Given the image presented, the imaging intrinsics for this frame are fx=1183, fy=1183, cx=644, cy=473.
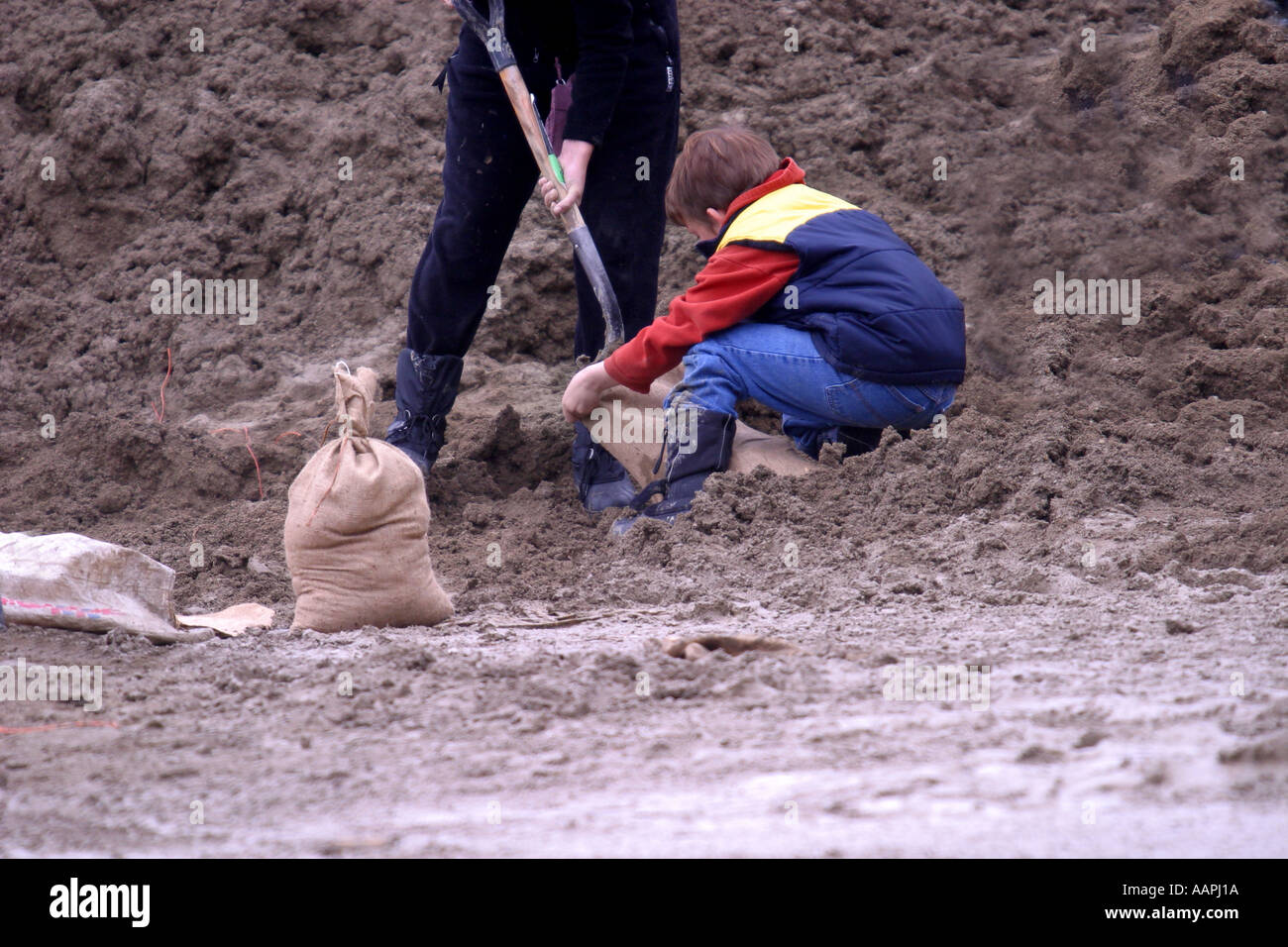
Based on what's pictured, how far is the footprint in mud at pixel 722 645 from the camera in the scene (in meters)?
2.09

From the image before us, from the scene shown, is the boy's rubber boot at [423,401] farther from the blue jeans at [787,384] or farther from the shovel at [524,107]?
the blue jeans at [787,384]

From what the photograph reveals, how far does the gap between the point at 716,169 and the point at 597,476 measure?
968mm

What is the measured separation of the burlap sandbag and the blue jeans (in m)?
1.02

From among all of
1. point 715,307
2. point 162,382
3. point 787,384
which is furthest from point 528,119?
point 162,382

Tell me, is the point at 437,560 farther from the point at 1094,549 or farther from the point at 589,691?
the point at 1094,549

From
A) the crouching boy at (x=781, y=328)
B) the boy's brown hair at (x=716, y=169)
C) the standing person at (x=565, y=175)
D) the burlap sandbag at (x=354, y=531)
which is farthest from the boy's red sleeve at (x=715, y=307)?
the burlap sandbag at (x=354, y=531)

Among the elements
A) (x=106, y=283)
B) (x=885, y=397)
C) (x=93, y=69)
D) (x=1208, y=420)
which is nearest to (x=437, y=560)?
(x=885, y=397)

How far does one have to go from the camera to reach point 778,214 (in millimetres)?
A: 3232

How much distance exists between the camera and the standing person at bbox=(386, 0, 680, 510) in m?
3.27

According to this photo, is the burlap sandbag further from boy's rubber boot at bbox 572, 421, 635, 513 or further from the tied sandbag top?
boy's rubber boot at bbox 572, 421, 635, 513

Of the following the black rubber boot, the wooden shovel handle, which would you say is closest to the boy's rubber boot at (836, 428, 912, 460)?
the black rubber boot

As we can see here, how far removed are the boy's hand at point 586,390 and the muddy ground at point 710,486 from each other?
32 centimetres

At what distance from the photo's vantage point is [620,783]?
1540 millimetres

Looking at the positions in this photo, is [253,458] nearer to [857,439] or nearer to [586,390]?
[586,390]
